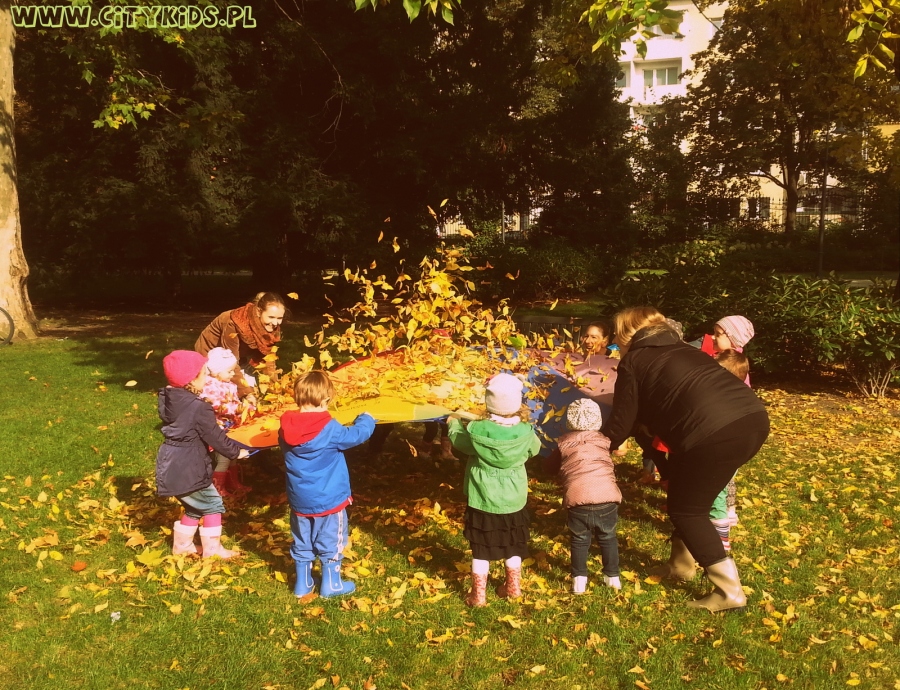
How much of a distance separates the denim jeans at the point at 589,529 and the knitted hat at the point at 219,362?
2653 mm

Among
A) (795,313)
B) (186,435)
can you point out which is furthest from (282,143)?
(186,435)

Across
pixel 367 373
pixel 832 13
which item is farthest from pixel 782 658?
pixel 832 13

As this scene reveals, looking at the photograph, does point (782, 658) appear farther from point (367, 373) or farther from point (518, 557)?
point (367, 373)

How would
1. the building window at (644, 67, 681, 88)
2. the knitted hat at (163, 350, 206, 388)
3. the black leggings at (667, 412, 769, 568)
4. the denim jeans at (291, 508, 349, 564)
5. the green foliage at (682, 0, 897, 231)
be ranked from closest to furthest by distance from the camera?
the black leggings at (667, 412, 769, 568)
the denim jeans at (291, 508, 349, 564)
the knitted hat at (163, 350, 206, 388)
the green foliage at (682, 0, 897, 231)
the building window at (644, 67, 681, 88)

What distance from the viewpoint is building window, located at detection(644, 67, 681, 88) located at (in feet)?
225

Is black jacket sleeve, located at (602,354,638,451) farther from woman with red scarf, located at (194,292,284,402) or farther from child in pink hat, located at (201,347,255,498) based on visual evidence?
woman with red scarf, located at (194,292,284,402)

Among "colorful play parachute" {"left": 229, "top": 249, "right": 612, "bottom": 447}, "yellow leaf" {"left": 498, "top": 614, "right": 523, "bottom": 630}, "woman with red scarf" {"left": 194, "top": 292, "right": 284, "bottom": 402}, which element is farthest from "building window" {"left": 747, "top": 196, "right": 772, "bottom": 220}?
"yellow leaf" {"left": 498, "top": 614, "right": 523, "bottom": 630}

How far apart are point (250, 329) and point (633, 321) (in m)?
3.57

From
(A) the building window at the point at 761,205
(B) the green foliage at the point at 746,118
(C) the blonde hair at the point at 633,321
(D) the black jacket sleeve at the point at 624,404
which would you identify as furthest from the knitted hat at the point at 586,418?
(A) the building window at the point at 761,205

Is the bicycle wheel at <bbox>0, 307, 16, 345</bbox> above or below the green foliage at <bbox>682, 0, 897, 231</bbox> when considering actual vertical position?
below

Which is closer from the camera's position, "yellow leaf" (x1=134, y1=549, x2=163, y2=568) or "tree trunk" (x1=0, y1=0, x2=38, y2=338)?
"yellow leaf" (x1=134, y1=549, x2=163, y2=568)

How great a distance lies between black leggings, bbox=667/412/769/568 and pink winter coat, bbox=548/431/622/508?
40 cm

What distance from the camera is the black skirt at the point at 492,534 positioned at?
4625 millimetres

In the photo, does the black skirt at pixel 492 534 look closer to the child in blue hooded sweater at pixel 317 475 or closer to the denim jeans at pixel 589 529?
the denim jeans at pixel 589 529
